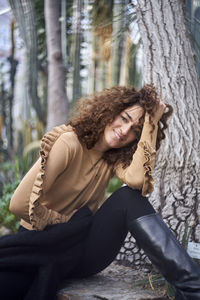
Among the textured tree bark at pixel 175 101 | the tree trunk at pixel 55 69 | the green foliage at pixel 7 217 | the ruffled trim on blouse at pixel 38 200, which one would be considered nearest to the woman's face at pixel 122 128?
the ruffled trim on blouse at pixel 38 200

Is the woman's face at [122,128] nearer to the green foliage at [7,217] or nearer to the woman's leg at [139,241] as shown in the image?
the woman's leg at [139,241]

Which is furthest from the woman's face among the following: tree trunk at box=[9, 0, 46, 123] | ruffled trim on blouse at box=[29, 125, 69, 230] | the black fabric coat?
tree trunk at box=[9, 0, 46, 123]

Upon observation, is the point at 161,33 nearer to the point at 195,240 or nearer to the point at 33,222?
the point at 195,240

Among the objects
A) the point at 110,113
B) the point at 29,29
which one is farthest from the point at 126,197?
the point at 29,29

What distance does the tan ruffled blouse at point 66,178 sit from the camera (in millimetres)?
2131

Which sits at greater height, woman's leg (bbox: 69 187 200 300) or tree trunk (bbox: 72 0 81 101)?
tree trunk (bbox: 72 0 81 101)

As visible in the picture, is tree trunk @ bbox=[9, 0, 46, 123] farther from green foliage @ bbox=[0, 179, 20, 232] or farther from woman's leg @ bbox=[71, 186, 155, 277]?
woman's leg @ bbox=[71, 186, 155, 277]

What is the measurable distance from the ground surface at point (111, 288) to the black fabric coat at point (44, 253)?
0.12 m

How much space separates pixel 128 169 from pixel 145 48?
105cm

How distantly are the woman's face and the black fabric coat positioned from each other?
1.44ft

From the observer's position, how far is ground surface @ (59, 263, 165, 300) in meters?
2.20

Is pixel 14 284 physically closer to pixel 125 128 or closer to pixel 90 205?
pixel 90 205

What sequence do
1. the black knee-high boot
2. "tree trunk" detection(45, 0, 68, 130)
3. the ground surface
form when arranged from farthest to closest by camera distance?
"tree trunk" detection(45, 0, 68, 130), the ground surface, the black knee-high boot

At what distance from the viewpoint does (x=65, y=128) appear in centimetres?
233
